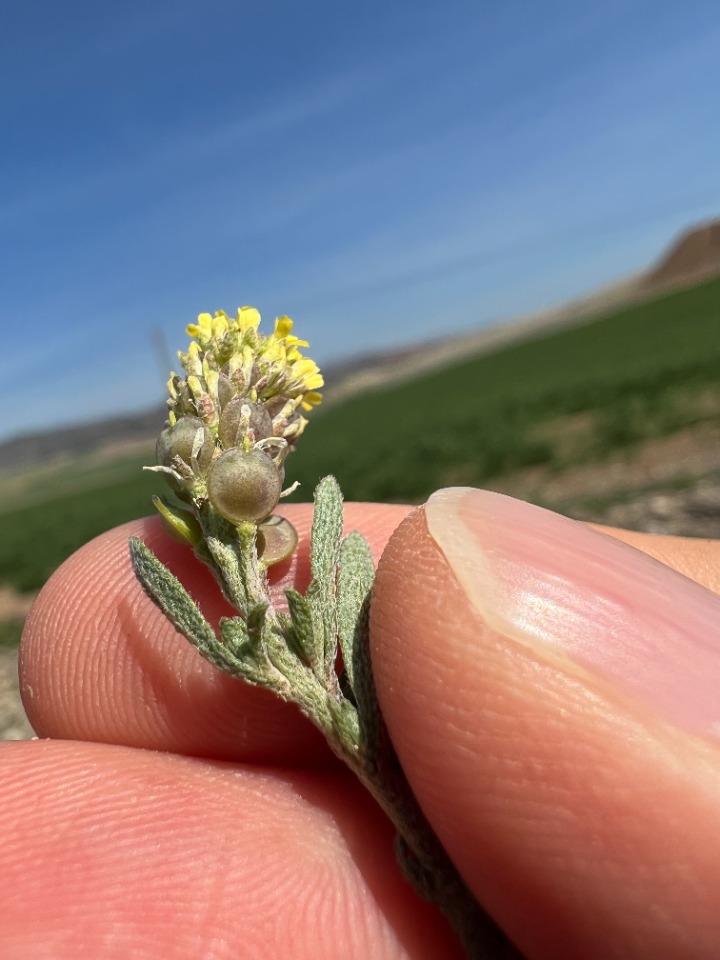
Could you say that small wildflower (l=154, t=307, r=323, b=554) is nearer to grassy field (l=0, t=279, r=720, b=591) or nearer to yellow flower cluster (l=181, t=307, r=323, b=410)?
yellow flower cluster (l=181, t=307, r=323, b=410)

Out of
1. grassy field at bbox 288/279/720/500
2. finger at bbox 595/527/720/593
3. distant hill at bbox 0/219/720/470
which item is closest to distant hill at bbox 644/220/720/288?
distant hill at bbox 0/219/720/470

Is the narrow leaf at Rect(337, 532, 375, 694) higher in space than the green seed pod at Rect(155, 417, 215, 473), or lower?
lower

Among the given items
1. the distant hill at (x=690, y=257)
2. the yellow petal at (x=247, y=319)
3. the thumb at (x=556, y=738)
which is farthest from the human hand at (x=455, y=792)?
the distant hill at (x=690, y=257)

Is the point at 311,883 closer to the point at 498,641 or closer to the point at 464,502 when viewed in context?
the point at 498,641

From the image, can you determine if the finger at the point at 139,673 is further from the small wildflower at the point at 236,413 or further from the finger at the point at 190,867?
the small wildflower at the point at 236,413

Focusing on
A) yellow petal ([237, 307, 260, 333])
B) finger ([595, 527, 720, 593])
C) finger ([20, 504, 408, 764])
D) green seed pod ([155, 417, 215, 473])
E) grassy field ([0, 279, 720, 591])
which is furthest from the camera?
grassy field ([0, 279, 720, 591])

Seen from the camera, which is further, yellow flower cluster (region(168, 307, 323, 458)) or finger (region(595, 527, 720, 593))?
finger (region(595, 527, 720, 593))
